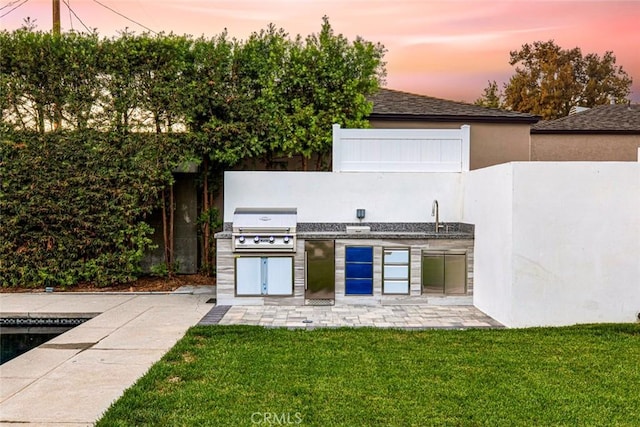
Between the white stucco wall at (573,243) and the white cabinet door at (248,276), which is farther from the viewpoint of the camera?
the white cabinet door at (248,276)

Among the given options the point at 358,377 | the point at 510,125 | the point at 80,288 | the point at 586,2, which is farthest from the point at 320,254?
the point at 586,2

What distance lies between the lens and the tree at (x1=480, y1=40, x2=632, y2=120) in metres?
26.5

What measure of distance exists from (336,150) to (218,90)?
2.32 metres

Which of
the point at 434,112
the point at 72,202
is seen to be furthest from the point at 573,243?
the point at 72,202

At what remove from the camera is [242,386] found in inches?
159

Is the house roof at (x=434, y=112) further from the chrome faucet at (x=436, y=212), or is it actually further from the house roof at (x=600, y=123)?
the chrome faucet at (x=436, y=212)

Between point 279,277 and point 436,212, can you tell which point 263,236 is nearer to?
point 279,277

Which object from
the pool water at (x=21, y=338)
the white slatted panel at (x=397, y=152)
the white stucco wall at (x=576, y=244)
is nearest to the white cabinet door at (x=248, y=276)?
the white slatted panel at (x=397, y=152)

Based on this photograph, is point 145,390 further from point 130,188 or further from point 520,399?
point 130,188

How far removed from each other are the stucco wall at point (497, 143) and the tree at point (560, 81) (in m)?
16.5

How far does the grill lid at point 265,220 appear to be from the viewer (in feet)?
24.0

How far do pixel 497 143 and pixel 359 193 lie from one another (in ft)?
15.7

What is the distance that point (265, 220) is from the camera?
24.6 ft

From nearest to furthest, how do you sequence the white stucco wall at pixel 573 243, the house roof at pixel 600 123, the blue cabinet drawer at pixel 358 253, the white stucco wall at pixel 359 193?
1. the white stucco wall at pixel 573 243
2. the blue cabinet drawer at pixel 358 253
3. the white stucco wall at pixel 359 193
4. the house roof at pixel 600 123
